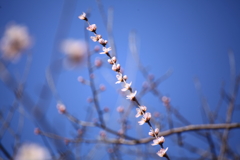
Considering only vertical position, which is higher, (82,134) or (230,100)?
(230,100)

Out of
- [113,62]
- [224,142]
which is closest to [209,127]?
[224,142]

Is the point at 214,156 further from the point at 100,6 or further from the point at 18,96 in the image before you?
the point at 18,96

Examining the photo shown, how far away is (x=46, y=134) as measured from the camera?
2227 millimetres

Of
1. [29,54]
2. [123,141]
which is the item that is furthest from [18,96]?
[123,141]

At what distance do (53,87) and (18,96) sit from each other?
474mm

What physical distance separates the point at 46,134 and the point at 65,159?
64cm

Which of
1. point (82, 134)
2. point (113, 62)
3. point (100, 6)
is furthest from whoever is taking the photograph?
point (82, 134)

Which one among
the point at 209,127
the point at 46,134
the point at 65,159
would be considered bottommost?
the point at 65,159

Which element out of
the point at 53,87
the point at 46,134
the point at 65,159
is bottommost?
the point at 65,159

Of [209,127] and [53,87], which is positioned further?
[53,87]

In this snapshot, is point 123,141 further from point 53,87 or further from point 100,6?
point 100,6

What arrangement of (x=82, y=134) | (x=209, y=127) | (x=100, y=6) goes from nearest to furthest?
(x=209, y=127) < (x=100, y=6) < (x=82, y=134)

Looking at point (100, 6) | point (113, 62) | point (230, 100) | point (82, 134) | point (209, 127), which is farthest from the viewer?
point (82, 134)

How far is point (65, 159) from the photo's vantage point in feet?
8.23
